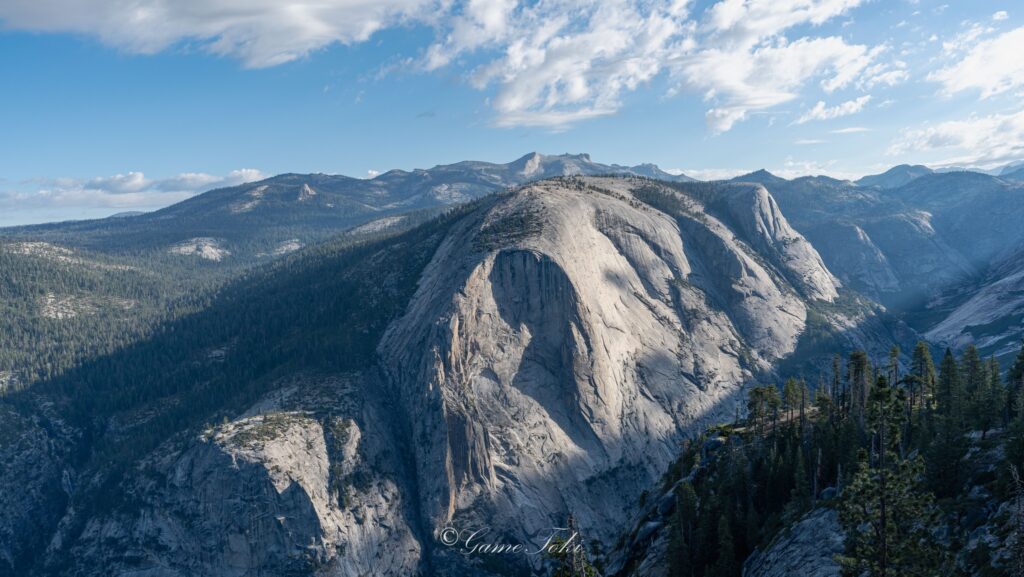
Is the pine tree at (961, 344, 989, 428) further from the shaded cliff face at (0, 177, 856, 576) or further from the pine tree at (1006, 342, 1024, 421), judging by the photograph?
the shaded cliff face at (0, 177, 856, 576)

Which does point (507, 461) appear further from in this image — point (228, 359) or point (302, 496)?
point (228, 359)

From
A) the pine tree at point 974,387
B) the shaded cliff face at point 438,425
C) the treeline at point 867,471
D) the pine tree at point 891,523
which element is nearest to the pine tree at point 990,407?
the pine tree at point 974,387

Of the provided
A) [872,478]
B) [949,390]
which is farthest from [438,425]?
[872,478]

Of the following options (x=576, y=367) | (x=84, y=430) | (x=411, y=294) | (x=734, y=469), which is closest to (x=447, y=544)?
(x=576, y=367)

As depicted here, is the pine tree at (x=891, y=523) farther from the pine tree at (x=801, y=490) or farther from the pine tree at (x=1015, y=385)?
the pine tree at (x=1015, y=385)

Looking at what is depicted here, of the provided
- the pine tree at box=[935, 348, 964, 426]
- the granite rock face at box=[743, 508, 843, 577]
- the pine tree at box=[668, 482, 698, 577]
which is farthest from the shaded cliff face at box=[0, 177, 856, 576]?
the granite rock face at box=[743, 508, 843, 577]

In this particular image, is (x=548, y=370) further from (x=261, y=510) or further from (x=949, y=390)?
(x=949, y=390)
